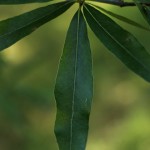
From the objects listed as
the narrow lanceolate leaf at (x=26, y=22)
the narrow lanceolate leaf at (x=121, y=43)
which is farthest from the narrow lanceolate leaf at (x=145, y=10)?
the narrow lanceolate leaf at (x=26, y=22)

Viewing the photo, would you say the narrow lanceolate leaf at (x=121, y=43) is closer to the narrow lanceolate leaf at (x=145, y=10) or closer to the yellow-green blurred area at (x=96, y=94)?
the narrow lanceolate leaf at (x=145, y=10)

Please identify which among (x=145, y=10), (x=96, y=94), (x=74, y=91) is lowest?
(x=96, y=94)

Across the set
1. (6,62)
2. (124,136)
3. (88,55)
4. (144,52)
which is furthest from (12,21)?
(124,136)

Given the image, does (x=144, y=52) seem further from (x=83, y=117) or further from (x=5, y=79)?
(x=5, y=79)

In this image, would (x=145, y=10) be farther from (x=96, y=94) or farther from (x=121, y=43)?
(x=96, y=94)

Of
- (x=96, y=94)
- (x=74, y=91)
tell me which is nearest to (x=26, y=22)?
(x=74, y=91)

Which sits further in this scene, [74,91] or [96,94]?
[96,94]
